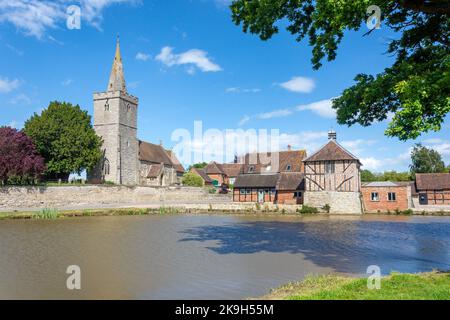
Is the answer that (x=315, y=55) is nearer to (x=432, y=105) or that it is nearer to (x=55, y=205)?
(x=432, y=105)

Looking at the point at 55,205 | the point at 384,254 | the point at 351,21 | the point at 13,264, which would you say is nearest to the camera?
the point at 351,21

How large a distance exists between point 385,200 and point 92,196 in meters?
31.1

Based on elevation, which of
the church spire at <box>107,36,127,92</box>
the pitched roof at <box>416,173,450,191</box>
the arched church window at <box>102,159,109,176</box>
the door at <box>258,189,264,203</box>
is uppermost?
the church spire at <box>107,36,127,92</box>

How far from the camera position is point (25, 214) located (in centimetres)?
2584

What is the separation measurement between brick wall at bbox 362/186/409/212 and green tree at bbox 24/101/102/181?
31819 mm

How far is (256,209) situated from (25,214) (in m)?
21.0

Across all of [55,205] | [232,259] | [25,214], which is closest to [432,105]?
[232,259]

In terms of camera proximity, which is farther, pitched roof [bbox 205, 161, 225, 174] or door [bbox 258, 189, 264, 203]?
pitched roof [bbox 205, 161, 225, 174]

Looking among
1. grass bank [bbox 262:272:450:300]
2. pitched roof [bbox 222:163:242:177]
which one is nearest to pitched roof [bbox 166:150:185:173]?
pitched roof [bbox 222:163:242:177]

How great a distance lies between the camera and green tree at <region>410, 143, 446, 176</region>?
203 feet

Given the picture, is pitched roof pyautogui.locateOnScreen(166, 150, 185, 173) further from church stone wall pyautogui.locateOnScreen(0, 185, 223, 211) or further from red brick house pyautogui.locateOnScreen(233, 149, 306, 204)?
red brick house pyautogui.locateOnScreen(233, 149, 306, 204)

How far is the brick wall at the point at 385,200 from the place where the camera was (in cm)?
3462

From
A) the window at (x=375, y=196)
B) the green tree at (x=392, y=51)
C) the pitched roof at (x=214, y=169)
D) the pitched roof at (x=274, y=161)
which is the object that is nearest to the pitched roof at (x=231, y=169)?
the pitched roof at (x=214, y=169)

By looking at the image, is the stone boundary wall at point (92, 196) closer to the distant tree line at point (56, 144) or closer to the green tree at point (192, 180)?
the distant tree line at point (56, 144)
